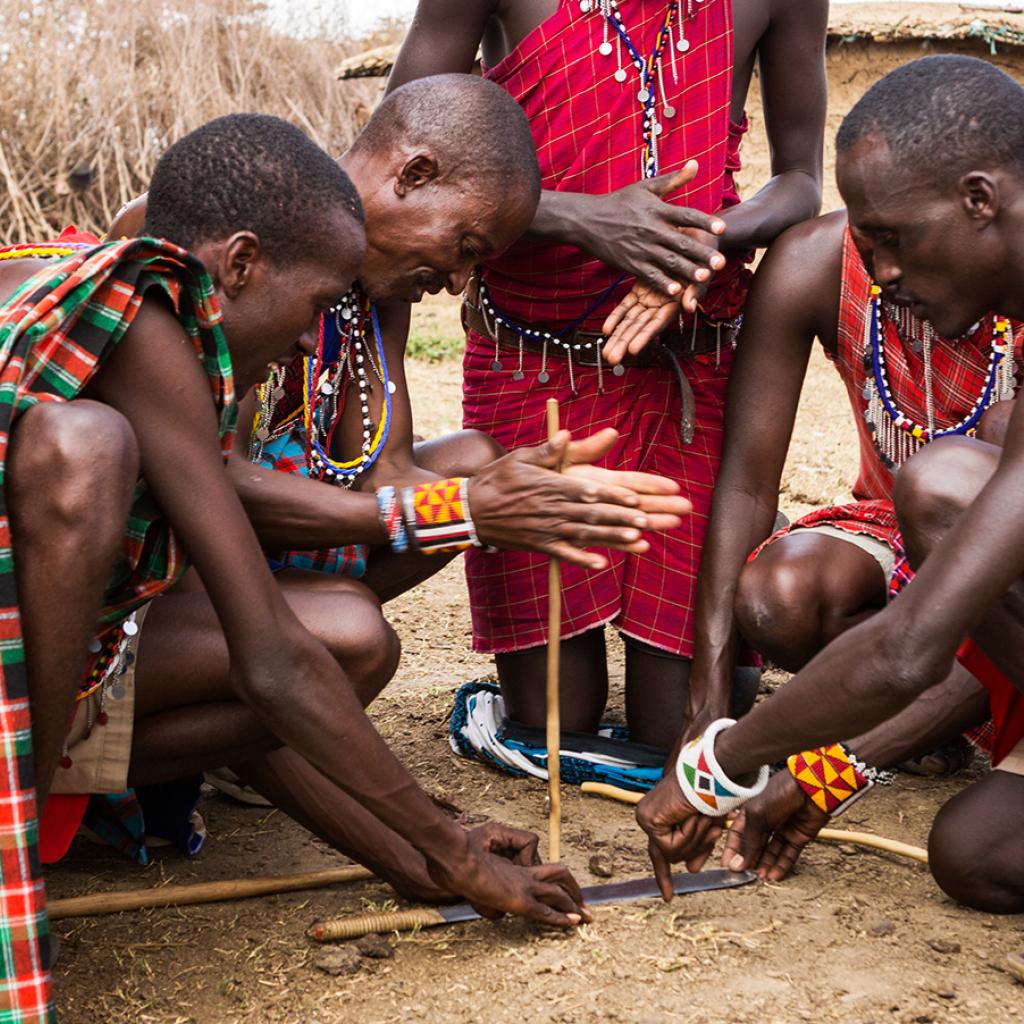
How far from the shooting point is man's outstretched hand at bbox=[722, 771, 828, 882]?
9.25 ft

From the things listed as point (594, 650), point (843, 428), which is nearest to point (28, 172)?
point (843, 428)

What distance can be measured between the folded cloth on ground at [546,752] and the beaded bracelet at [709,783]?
0.78 metres

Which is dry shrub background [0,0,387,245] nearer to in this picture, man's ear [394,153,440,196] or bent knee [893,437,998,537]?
man's ear [394,153,440,196]

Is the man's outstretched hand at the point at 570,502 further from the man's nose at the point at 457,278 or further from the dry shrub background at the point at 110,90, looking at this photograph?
the dry shrub background at the point at 110,90

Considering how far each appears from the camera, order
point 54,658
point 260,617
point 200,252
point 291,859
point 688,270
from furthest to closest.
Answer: point 688,270, point 291,859, point 200,252, point 260,617, point 54,658

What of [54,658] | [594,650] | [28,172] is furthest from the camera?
[28,172]

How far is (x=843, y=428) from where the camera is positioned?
23.1 ft

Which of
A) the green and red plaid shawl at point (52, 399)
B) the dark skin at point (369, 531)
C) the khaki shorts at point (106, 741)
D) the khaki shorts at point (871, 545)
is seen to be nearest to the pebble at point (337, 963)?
the dark skin at point (369, 531)

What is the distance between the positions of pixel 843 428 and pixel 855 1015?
16.4ft

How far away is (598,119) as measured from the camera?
3.51m

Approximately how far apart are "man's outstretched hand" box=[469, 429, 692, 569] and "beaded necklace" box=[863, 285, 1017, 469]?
73 cm

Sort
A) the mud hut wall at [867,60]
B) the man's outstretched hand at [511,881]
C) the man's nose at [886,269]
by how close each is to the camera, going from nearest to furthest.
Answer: the man's outstretched hand at [511,881] → the man's nose at [886,269] → the mud hut wall at [867,60]

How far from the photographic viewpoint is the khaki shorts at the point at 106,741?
2.50 metres

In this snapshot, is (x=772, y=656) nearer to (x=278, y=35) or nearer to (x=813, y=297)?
(x=813, y=297)
